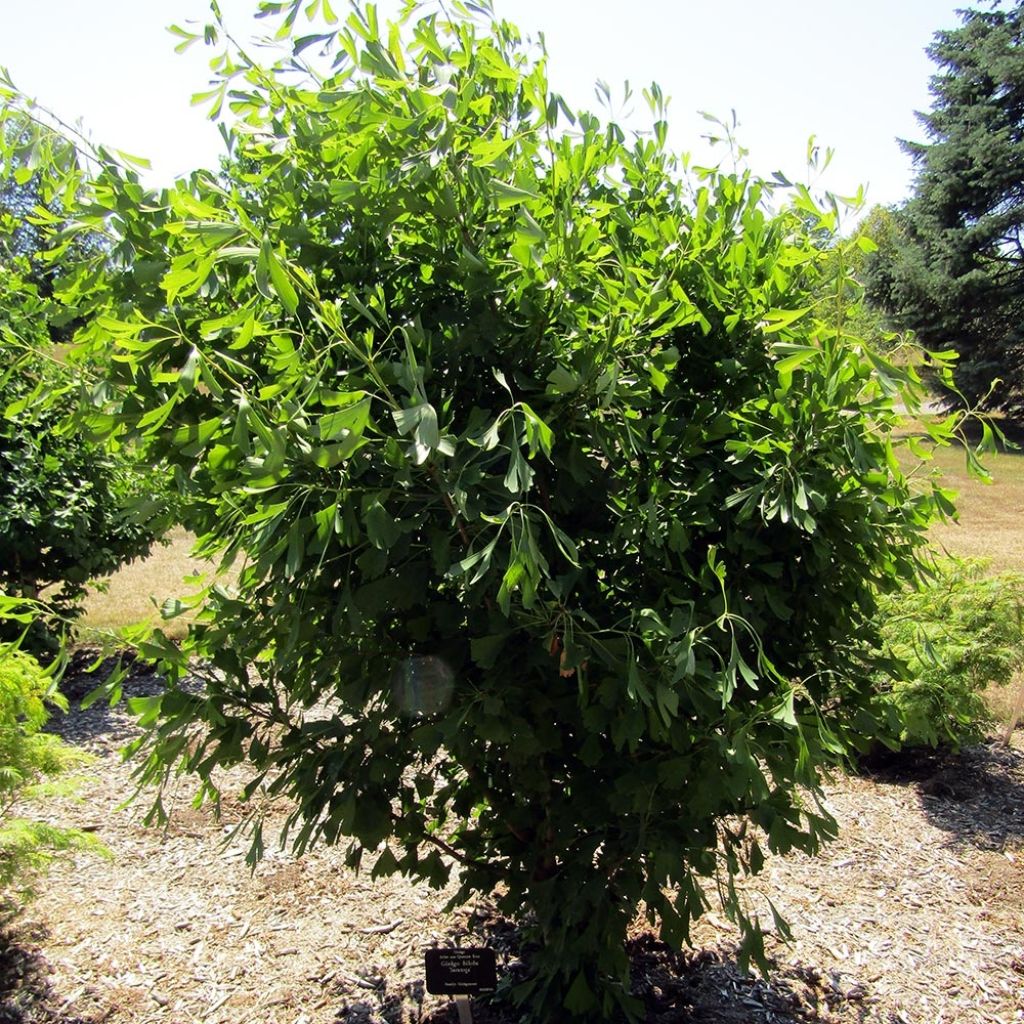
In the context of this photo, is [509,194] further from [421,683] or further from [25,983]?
[25,983]

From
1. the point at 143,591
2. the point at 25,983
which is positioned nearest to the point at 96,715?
the point at 25,983

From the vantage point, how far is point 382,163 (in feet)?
6.52

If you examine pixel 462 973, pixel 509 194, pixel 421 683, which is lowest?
pixel 462 973

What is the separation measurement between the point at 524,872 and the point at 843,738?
3.31 ft

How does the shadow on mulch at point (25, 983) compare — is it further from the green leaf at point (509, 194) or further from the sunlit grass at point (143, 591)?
the sunlit grass at point (143, 591)

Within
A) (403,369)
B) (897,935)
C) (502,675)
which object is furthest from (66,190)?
(897,935)

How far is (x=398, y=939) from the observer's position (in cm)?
363

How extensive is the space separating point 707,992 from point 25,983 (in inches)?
99.6

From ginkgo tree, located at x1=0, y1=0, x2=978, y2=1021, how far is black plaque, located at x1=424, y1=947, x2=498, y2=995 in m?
0.28

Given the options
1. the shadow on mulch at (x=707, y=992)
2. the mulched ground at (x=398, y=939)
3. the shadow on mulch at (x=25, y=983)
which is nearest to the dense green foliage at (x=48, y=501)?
the mulched ground at (x=398, y=939)

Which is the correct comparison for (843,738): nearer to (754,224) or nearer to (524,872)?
(524,872)

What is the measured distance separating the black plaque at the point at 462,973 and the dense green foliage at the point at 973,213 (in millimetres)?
22048

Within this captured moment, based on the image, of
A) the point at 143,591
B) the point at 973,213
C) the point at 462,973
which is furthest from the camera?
the point at 973,213

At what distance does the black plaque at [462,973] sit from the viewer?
2770 mm
